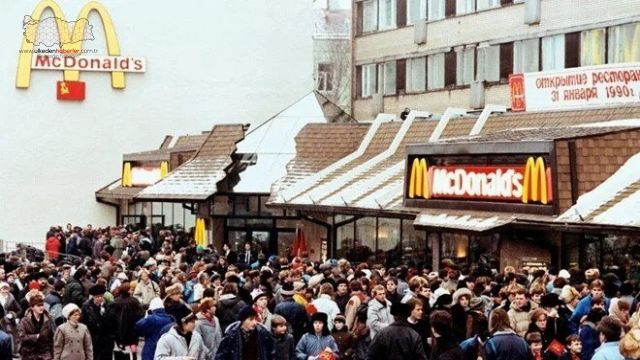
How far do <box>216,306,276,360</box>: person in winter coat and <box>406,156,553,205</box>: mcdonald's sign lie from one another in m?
12.2

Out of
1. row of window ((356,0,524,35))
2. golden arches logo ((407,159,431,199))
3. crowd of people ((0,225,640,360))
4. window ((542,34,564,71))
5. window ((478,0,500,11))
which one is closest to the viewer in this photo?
crowd of people ((0,225,640,360))

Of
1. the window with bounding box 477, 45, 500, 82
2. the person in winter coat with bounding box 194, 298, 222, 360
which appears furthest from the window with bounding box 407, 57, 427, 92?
the person in winter coat with bounding box 194, 298, 222, 360

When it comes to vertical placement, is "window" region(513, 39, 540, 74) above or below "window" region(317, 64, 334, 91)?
below

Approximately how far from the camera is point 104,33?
63906 millimetres

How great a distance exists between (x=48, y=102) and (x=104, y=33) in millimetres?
3675

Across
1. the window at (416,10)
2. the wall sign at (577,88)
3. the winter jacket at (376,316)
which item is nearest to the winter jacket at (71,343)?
the winter jacket at (376,316)

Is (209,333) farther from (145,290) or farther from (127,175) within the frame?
(127,175)

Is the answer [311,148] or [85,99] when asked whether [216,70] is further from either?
[311,148]

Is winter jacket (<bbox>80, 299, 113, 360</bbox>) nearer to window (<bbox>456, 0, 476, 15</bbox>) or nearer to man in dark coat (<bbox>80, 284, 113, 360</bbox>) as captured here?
man in dark coat (<bbox>80, 284, 113, 360</bbox>)

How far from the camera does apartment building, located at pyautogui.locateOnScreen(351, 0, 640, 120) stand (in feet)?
137

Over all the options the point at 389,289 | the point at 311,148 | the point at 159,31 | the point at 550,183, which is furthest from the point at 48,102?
the point at 389,289

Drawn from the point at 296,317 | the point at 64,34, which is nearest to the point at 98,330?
the point at 296,317

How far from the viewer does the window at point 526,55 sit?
149 ft

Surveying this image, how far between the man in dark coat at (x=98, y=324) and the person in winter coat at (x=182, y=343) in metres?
4.67
